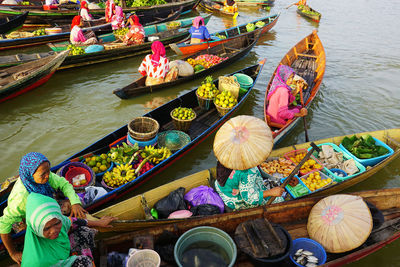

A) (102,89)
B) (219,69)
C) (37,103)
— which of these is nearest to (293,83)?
(219,69)

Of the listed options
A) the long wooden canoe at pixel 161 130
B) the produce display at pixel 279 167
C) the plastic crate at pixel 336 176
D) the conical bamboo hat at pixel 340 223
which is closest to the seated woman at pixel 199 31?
the long wooden canoe at pixel 161 130

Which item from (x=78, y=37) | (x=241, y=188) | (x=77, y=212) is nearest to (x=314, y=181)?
(x=241, y=188)

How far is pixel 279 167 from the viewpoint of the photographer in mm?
4941

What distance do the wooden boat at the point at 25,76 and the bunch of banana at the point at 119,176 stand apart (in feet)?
15.3

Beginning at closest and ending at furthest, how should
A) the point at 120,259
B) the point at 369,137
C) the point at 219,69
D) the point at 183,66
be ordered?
the point at 120,259, the point at 369,137, the point at 183,66, the point at 219,69

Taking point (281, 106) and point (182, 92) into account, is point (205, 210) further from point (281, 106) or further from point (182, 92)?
point (182, 92)

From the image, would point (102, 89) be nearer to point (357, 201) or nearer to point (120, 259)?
point (120, 259)

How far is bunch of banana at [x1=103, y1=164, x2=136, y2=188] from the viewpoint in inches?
179

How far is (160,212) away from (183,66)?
5.91 metres

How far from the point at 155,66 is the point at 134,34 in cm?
365

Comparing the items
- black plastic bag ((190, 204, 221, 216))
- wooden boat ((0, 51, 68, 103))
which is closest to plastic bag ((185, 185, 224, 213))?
black plastic bag ((190, 204, 221, 216))

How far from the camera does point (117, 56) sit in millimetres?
10312

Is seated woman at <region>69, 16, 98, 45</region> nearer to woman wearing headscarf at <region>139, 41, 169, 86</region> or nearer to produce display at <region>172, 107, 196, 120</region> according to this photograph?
woman wearing headscarf at <region>139, 41, 169, 86</region>

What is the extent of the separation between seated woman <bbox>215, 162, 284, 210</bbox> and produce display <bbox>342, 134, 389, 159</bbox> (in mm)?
2766
